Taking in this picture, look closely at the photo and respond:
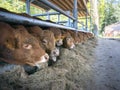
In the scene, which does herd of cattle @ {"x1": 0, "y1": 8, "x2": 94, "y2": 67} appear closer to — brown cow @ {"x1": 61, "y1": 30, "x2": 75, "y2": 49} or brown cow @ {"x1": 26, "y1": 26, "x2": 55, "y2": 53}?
brown cow @ {"x1": 26, "y1": 26, "x2": 55, "y2": 53}

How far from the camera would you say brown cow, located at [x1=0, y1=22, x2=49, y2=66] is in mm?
1077

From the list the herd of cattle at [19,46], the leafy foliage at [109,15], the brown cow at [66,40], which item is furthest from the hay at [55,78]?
the leafy foliage at [109,15]

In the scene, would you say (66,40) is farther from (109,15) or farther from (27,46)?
(109,15)

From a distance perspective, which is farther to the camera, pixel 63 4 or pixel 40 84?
pixel 63 4

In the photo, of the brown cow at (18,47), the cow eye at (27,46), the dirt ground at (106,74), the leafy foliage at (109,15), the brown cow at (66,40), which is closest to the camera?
the brown cow at (18,47)

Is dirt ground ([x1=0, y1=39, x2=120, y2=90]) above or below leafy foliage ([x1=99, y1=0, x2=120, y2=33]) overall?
below

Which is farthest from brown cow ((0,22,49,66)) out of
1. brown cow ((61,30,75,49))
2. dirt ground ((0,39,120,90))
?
brown cow ((61,30,75,49))

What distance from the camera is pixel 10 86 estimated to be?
1239 millimetres

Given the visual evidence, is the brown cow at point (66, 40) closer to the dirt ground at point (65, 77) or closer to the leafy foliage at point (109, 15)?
the dirt ground at point (65, 77)

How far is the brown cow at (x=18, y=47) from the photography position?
1077mm

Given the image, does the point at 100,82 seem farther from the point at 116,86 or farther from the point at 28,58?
the point at 28,58

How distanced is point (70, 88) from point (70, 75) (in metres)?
0.29

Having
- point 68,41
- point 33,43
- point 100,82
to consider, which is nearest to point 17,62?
point 33,43

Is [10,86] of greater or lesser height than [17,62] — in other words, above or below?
below
